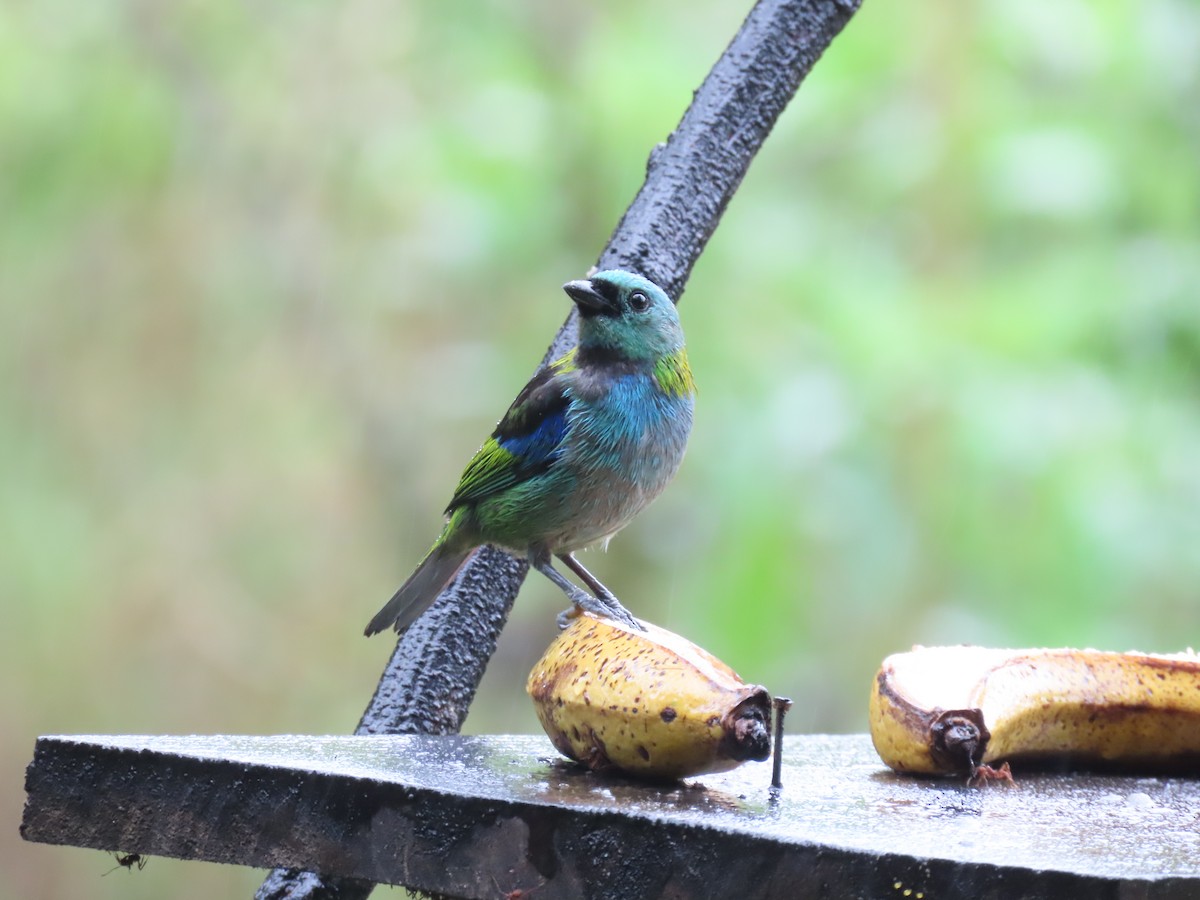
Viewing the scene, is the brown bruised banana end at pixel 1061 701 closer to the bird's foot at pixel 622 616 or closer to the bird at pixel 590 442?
the bird's foot at pixel 622 616

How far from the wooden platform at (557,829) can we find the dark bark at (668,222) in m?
0.90

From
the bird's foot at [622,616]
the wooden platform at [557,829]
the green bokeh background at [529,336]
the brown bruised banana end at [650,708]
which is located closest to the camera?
the wooden platform at [557,829]

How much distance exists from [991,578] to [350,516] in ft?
10.2

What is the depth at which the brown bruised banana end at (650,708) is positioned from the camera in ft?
6.89

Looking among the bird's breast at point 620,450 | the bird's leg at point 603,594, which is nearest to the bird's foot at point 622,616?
the bird's leg at point 603,594

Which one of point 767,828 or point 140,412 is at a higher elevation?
point 140,412

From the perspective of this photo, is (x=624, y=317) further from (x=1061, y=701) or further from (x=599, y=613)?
(x=1061, y=701)

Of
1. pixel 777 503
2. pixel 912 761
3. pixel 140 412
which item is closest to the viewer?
pixel 912 761

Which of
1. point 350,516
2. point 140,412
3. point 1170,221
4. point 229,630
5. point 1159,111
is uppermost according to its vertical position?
point 1159,111

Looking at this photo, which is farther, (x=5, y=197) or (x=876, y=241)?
(x=5, y=197)

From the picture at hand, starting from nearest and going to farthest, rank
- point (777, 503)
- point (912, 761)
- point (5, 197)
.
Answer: point (912, 761), point (777, 503), point (5, 197)

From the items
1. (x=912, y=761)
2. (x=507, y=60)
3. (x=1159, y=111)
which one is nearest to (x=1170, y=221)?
(x=1159, y=111)

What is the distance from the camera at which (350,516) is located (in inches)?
272

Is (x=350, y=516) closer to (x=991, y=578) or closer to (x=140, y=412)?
(x=140, y=412)
